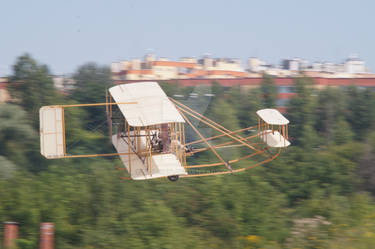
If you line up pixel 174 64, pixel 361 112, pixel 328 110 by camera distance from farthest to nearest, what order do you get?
pixel 174 64 < pixel 361 112 < pixel 328 110

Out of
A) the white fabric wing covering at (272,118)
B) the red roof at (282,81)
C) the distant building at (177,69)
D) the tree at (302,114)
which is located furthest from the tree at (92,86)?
the white fabric wing covering at (272,118)

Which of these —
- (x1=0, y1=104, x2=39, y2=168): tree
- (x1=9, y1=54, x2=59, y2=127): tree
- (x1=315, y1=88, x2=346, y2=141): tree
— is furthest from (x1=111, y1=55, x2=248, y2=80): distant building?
(x1=0, y1=104, x2=39, y2=168): tree

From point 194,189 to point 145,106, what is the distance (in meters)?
10.6

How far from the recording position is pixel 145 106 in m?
10.1

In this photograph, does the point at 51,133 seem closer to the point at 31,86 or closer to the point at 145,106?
the point at 145,106

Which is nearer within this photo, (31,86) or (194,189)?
(194,189)

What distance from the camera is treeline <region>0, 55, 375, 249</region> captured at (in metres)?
12.9

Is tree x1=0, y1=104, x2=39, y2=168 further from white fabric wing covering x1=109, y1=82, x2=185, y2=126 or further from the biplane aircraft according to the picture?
white fabric wing covering x1=109, y1=82, x2=185, y2=126

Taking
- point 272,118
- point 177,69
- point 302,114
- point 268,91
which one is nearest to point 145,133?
point 272,118

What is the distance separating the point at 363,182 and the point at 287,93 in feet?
76.0

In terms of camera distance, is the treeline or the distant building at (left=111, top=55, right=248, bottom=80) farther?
the distant building at (left=111, top=55, right=248, bottom=80)

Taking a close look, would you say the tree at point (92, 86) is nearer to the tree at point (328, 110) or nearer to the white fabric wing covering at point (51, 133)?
the tree at point (328, 110)

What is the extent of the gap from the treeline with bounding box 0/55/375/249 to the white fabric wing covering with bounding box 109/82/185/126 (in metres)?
2.32

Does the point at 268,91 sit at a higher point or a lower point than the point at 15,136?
higher
